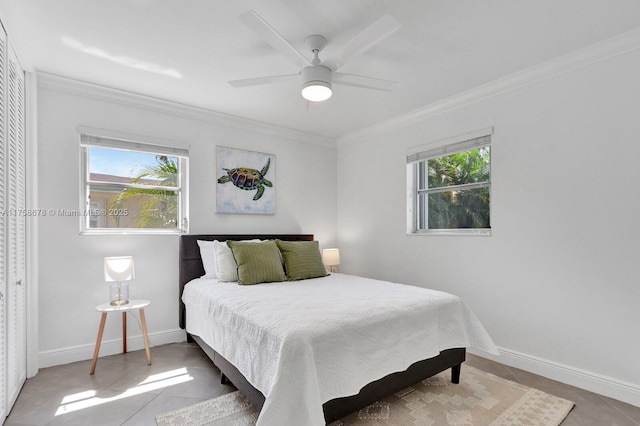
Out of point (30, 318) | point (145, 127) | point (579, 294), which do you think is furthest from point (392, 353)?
point (145, 127)

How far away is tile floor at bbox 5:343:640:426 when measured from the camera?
2102 mm

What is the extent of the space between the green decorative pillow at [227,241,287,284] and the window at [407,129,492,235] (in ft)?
5.33

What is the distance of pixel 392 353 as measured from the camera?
2.07m

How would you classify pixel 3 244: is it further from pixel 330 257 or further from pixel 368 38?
pixel 330 257

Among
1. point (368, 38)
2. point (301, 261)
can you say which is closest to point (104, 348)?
point (301, 261)

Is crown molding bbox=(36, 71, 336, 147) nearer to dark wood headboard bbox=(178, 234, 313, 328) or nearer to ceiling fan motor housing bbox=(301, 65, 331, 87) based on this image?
dark wood headboard bbox=(178, 234, 313, 328)

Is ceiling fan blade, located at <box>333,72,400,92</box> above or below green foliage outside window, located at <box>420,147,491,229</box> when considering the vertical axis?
above

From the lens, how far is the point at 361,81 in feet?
7.92

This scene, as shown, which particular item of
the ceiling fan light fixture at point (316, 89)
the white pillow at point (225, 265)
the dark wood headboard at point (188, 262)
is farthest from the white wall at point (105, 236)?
the ceiling fan light fixture at point (316, 89)

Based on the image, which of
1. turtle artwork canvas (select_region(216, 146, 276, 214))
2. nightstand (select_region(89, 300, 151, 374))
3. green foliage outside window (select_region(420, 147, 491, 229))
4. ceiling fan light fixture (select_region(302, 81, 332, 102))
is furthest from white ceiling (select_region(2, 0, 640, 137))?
nightstand (select_region(89, 300, 151, 374))

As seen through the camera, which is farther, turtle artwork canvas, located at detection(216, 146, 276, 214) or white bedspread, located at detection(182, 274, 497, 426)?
turtle artwork canvas, located at detection(216, 146, 276, 214)

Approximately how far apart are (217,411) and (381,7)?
2.74 m

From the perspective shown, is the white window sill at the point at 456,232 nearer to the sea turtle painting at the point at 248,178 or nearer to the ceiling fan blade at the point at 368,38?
the sea turtle painting at the point at 248,178

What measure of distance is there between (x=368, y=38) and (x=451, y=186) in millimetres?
2154
